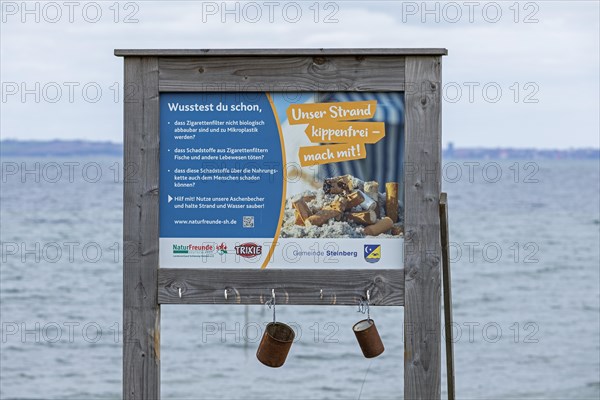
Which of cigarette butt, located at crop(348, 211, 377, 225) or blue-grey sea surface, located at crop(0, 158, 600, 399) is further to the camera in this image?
blue-grey sea surface, located at crop(0, 158, 600, 399)

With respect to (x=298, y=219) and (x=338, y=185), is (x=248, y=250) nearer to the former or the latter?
(x=298, y=219)

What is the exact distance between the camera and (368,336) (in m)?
5.87

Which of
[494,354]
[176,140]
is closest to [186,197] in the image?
[176,140]

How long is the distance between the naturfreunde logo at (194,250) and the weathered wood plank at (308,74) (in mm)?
793

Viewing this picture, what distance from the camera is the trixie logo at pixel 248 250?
5707mm

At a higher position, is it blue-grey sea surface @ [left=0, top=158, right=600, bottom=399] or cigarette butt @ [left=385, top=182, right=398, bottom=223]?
cigarette butt @ [left=385, top=182, right=398, bottom=223]

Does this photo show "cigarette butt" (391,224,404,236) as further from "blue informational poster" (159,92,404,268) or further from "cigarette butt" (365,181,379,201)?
"cigarette butt" (365,181,379,201)

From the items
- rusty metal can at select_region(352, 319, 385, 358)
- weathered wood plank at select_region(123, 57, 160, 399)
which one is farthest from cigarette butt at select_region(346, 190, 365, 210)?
weathered wood plank at select_region(123, 57, 160, 399)

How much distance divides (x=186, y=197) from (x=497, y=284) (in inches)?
1249

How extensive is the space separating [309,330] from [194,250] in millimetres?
21770

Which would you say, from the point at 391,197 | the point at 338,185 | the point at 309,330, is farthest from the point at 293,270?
the point at 309,330

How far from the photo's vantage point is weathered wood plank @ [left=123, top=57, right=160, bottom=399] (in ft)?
18.9

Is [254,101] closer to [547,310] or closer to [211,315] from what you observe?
[211,315]

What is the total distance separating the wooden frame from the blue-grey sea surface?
2.18 m
